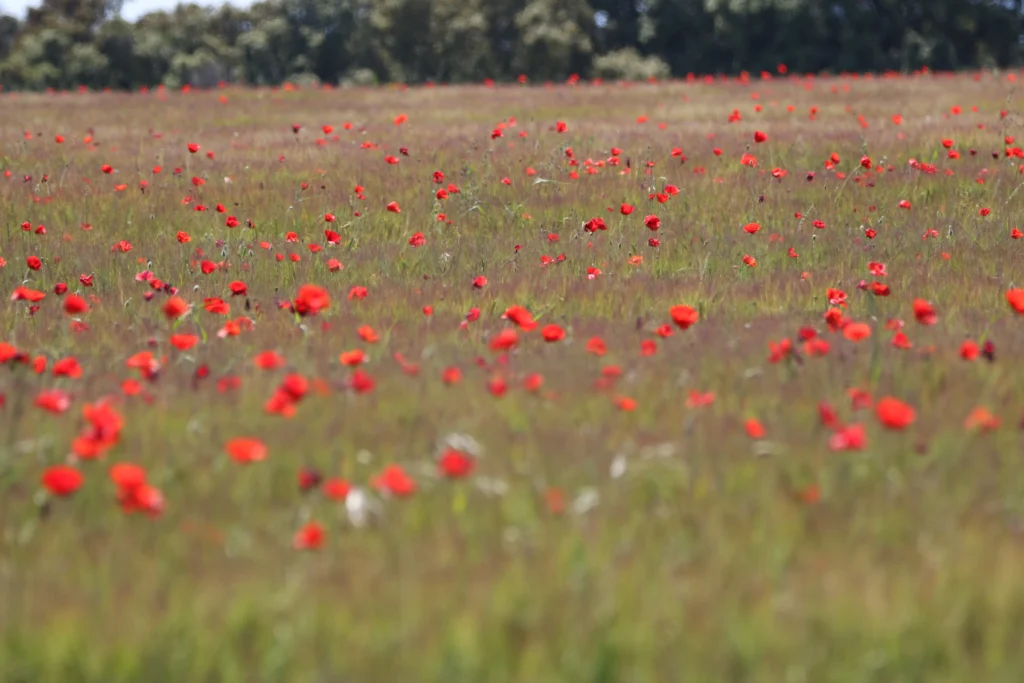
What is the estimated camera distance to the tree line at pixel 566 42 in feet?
132

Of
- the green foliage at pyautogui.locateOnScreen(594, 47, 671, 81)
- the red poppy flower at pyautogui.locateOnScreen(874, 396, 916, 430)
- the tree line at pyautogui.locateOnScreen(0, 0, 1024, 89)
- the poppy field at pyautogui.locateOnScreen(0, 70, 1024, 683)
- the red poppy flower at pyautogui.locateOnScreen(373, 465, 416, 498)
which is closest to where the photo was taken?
the poppy field at pyautogui.locateOnScreen(0, 70, 1024, 683)

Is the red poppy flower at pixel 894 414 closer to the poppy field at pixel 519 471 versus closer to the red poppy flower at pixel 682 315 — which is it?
the poppy field at pixel 519 471

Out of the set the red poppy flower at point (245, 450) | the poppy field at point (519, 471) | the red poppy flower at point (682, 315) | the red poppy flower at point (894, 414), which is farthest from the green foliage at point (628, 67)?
the red poppy flower at point (245, 450)

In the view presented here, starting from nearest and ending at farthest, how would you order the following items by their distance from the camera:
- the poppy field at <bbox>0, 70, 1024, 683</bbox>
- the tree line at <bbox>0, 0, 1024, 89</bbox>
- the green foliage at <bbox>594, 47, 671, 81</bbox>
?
the poppy field at <bbox>0, 70, 1024, 683</bbox>
the green foliage at <bbox>594, 47, 671, 81</bbox>
the tree line at <bbox>0, 0, 1024, 89</bbox>

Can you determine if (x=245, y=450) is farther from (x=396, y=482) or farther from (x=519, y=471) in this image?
(x=519, y=471)

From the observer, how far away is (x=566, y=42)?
1571 inches

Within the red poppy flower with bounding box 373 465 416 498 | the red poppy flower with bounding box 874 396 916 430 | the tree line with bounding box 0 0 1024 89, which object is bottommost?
the red poppy flower with bounding box 373 465 416 498

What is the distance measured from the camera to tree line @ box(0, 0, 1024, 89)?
1586 inches

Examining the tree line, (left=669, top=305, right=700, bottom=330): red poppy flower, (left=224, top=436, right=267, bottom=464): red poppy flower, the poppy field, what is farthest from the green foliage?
(left=224, top=436, right=267, bottom=464): red poppy flower

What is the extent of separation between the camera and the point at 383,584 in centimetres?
254

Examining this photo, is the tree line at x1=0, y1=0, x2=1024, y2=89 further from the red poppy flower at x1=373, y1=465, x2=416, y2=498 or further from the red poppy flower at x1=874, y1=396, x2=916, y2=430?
the red poppy flower at x1=373, y1=465, x2=416, y2=498

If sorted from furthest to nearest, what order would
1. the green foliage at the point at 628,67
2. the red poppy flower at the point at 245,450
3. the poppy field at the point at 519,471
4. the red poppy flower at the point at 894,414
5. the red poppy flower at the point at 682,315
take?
1. the green foliage at the point at 628,67
2. the red poppy flower at the point at 682,315
3. the red poppy flower at the point at 894,414
4. the red poppy flower at the point at 245,450
5. the poppy field at the point at 519,471

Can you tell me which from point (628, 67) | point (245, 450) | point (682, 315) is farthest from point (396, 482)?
point (628, 67)

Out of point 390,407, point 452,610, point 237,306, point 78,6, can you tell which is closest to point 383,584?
point 452,610
